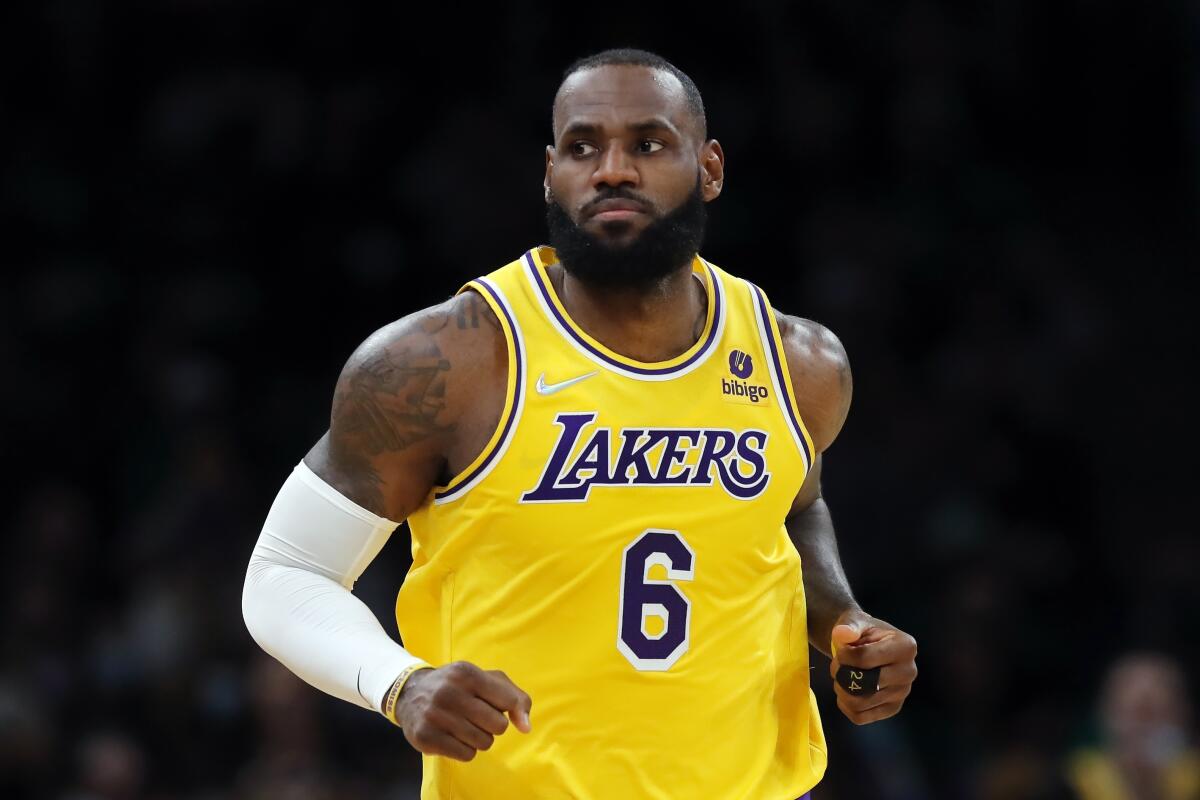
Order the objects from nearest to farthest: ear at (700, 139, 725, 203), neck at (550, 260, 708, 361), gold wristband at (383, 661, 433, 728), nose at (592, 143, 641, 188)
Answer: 1. gold wristband at (383, 661, 433, 728)
2. nose at (592, 143, 641, 188)
3. neck at (550, 260, 708, 361)
4. ear at (700, 139, 725, 203)

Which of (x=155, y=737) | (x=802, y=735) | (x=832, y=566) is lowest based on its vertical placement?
(x=155, y=737)

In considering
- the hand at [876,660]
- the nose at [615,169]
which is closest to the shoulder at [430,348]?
the nose at [615,169]

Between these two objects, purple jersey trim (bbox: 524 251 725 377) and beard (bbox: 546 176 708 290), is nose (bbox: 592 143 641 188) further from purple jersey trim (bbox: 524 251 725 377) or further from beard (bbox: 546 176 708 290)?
purple jersey trim (bbox: 524 251 725 377)

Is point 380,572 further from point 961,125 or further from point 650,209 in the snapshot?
point 650,209

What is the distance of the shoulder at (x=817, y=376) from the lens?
3.93 metres

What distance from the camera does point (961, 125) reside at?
31.1 feet

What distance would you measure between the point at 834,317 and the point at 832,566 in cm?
485

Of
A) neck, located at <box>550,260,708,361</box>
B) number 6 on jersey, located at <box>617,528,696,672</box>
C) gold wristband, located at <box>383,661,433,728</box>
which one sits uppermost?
neck, located at <box>550,260,708,361</box>

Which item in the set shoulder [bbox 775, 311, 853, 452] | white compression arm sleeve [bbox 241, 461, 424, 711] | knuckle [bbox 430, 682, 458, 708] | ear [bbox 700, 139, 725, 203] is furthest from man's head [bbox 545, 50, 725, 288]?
knuckle [bbox 430, 682, 458, 708]

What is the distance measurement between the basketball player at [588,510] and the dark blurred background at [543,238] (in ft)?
13.0

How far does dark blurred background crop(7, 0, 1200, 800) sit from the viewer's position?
804cm

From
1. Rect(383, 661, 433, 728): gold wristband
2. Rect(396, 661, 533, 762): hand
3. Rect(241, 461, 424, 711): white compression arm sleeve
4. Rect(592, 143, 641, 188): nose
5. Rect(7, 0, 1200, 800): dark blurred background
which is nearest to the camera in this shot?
Rect(396, 661, 533, 762): hand

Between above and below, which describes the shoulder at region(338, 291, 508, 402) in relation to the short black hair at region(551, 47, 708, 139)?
below

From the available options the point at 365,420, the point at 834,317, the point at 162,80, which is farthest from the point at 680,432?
the point at 162,80
